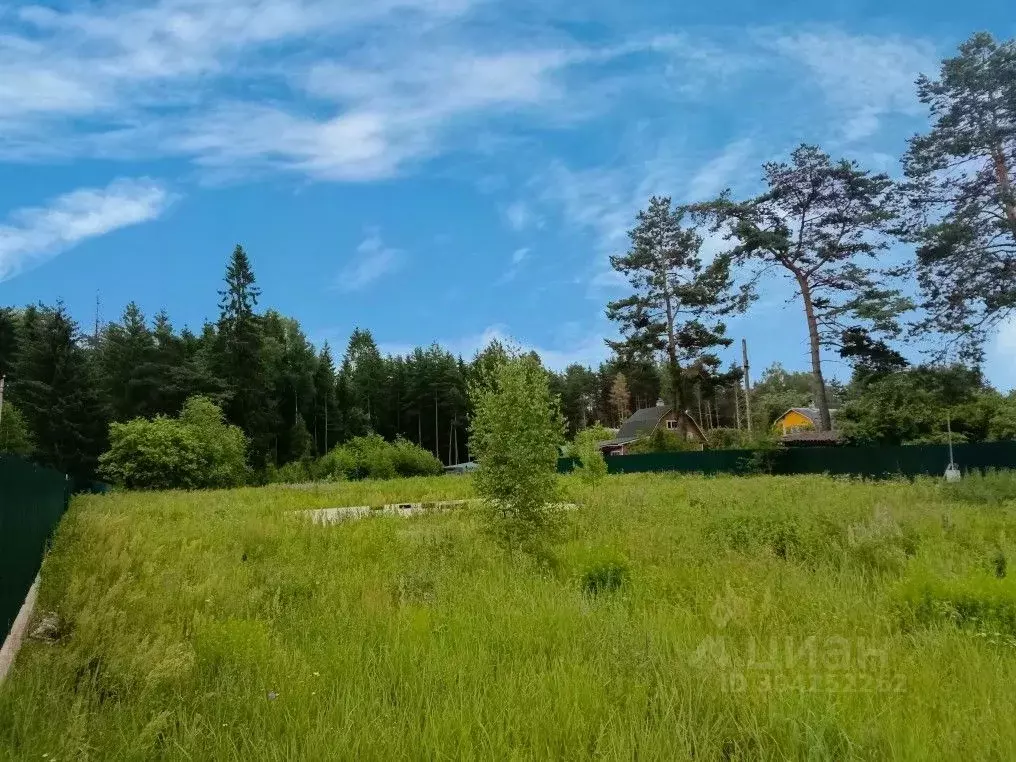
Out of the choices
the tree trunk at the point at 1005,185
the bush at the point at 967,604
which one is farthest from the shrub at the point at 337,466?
the bush at the point at 967,604

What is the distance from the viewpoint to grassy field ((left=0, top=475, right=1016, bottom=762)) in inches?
124

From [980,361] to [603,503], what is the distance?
54.0ft

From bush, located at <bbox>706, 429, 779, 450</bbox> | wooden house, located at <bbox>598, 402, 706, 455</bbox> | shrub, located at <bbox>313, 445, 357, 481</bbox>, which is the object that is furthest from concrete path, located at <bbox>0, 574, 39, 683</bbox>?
wooden house, located at <bbox>598, 402, 706, 455</bbox>

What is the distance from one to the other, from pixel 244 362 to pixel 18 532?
51070 mm

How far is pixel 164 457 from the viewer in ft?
104

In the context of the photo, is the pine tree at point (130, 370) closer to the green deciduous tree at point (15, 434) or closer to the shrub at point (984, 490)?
the green deciduous tree at point (15, 434)

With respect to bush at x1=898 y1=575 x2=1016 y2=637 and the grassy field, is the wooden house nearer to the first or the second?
the grassy field

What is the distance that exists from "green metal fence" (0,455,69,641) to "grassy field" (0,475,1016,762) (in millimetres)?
336

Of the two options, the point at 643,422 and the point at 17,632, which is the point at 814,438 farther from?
the point at 17,632

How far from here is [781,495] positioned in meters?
14.9

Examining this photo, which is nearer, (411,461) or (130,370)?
(411,461)

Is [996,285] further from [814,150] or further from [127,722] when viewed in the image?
[127,722]

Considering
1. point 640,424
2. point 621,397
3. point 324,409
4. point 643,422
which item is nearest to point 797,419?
point 621,397

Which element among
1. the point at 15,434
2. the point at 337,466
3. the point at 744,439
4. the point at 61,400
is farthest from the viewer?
the point at 337,466
